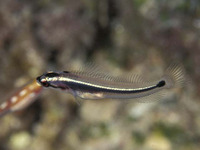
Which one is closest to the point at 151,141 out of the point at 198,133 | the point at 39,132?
the point at 198,133

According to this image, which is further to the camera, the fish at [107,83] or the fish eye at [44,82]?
the fish eye at [44,82]

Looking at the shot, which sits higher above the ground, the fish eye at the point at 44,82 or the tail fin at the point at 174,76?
the tail fin at the point at 174,76

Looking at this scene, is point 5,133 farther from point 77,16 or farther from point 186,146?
point 186,146

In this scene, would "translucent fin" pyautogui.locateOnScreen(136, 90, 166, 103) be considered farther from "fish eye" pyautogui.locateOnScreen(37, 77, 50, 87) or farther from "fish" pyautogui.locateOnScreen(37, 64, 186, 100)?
"fish eye" pyautogui.locateOnScreen(37, 77, 50, 87)

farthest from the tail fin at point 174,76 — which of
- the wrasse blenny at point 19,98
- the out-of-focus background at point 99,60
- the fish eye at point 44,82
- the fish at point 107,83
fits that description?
the out-of-focus background at point 99,60

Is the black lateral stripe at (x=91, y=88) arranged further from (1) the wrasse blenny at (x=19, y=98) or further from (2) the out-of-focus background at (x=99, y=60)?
(2) the out-of-focus background at (x=99, y=60)

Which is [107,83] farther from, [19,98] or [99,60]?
[99,60]

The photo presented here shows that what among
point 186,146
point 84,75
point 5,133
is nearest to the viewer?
point 84,75
